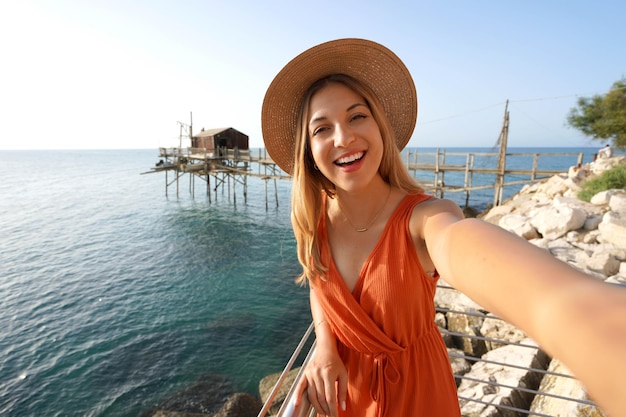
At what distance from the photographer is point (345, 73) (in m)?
1.72

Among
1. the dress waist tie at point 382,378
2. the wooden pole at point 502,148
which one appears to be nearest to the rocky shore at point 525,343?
the dress waist tie at point 382,378

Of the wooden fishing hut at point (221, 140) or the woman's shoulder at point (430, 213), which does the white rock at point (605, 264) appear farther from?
the wooden fishing hut at point (221, 140)

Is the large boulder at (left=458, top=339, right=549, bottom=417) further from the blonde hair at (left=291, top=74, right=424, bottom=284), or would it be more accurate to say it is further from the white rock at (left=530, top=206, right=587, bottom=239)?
the white rock at (left=530, top=206, right=587, bottom=239)

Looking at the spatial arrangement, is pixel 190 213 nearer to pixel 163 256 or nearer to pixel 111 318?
pixel 163 256

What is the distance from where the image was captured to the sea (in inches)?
300

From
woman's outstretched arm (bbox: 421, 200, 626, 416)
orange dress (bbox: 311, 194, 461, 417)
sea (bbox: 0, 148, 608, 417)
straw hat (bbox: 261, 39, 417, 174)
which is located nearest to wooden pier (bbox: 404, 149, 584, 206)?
sea (bbox: 0, 148, 608, 417)

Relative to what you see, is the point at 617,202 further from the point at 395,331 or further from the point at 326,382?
the point at 326,382

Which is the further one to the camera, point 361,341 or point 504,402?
point 504,402

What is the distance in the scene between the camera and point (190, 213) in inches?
1010

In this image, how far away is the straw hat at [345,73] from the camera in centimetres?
162

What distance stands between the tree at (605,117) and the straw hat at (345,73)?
80.7 ft

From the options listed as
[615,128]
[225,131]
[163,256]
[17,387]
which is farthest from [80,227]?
[615,128]

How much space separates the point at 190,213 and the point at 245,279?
14.4 metres

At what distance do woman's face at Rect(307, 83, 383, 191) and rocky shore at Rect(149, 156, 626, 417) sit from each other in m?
1.58
